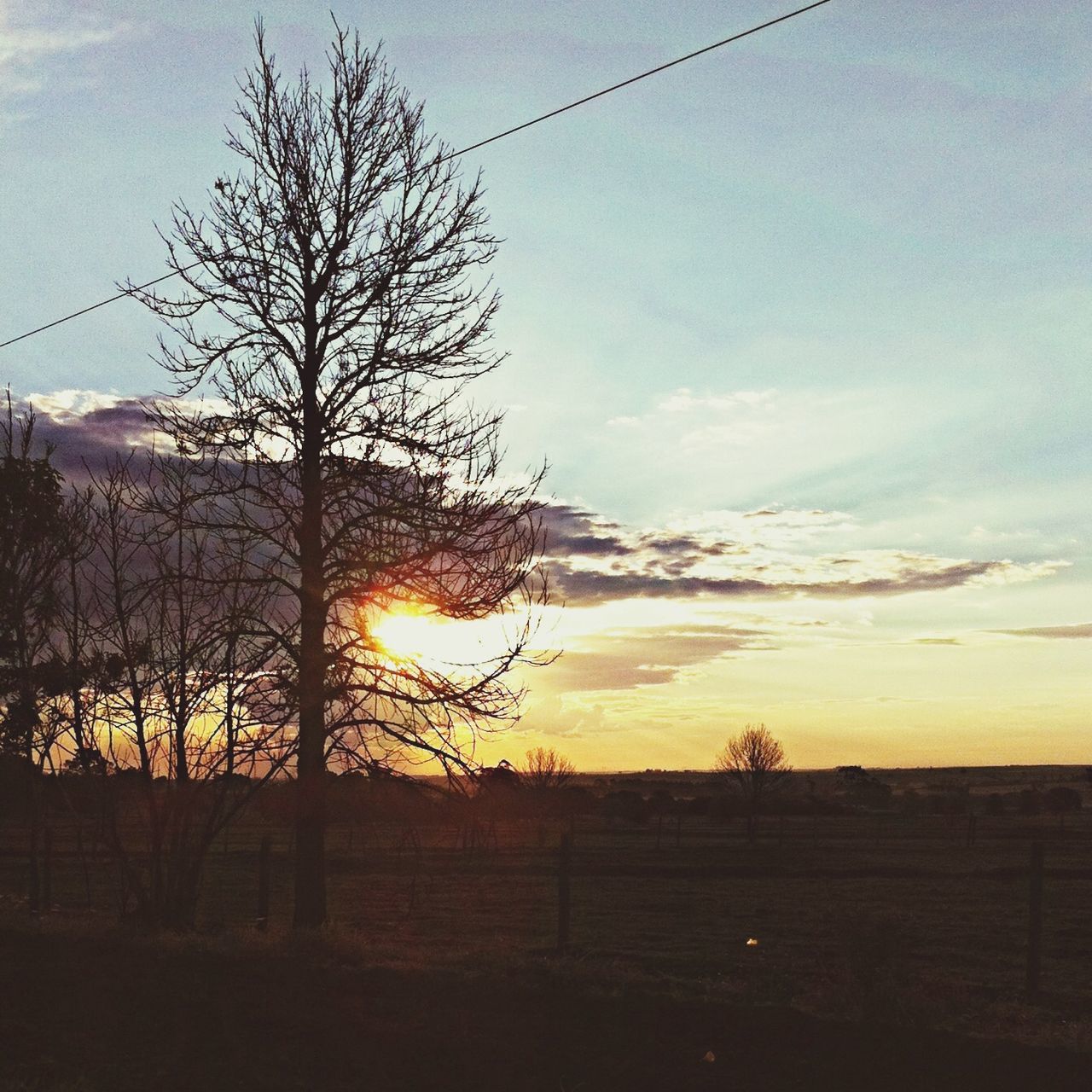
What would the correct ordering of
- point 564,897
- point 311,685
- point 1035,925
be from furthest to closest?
point 564,897, point 1035,925, point 311,685

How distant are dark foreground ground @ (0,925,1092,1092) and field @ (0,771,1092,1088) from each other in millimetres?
156

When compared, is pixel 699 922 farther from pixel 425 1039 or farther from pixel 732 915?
pixel 425 1039

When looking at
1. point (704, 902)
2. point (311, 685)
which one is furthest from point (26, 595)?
point (704, 902)

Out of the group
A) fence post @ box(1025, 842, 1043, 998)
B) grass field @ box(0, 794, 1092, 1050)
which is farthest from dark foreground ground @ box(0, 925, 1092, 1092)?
fence post @ box(1025, 842, 1043, 998)

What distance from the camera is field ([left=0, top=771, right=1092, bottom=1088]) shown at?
9.20 m

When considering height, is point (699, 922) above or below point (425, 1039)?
below

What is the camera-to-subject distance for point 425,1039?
7.57 meters

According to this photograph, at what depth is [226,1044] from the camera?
287 inches

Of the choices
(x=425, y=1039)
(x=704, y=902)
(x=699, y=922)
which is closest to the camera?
(x=425, y=1039)

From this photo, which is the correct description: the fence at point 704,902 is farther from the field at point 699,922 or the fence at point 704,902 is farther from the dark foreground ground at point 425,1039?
the dark foreground ground at point 425,1039

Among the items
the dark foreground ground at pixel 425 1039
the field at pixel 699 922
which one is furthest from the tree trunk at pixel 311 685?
the dark foreground ground at pixel 425 1039

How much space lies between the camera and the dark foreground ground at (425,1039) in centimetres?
673

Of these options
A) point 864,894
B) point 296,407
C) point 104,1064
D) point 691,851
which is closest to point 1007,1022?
point 104,1064

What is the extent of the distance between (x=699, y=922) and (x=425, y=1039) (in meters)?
18.4
